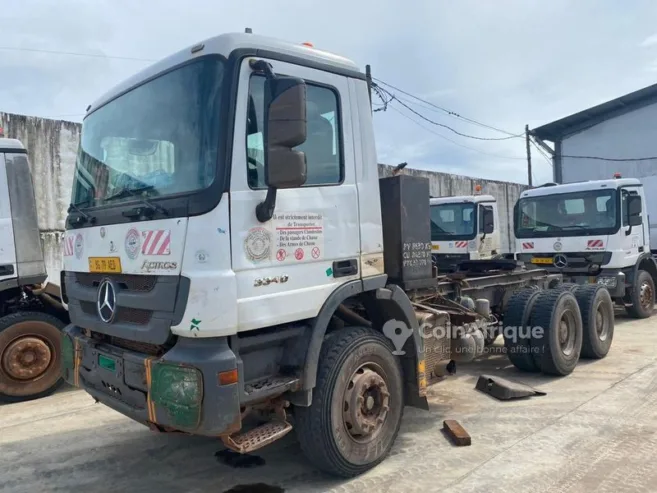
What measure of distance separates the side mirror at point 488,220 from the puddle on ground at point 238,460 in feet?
29.4

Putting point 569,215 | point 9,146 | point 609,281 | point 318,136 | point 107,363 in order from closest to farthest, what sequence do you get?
point 107,363 < point 318,136 < point 9,146 < point 609,281 < point 569,215

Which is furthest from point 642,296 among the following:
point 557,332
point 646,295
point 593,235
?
point 557,332

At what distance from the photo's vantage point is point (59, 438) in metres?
4.72

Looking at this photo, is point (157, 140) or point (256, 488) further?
point (256, 488)

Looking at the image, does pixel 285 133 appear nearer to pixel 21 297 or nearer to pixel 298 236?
pixel 298 236

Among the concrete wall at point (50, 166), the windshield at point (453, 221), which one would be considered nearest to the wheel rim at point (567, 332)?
the windshield at point (453, 221)

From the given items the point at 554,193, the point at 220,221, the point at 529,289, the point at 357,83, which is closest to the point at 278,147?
the point at 220,221

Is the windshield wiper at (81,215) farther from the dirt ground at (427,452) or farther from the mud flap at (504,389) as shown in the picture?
the mud flap at (504,389)

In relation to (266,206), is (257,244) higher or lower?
lower

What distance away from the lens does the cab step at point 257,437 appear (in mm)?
3086

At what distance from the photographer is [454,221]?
1215cm

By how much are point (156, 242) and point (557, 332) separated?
4.59 meters

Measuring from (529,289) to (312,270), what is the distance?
3915mm

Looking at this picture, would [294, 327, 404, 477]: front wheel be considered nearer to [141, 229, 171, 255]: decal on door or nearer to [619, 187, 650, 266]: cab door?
[141, 229, 171, 255]: decal on door
